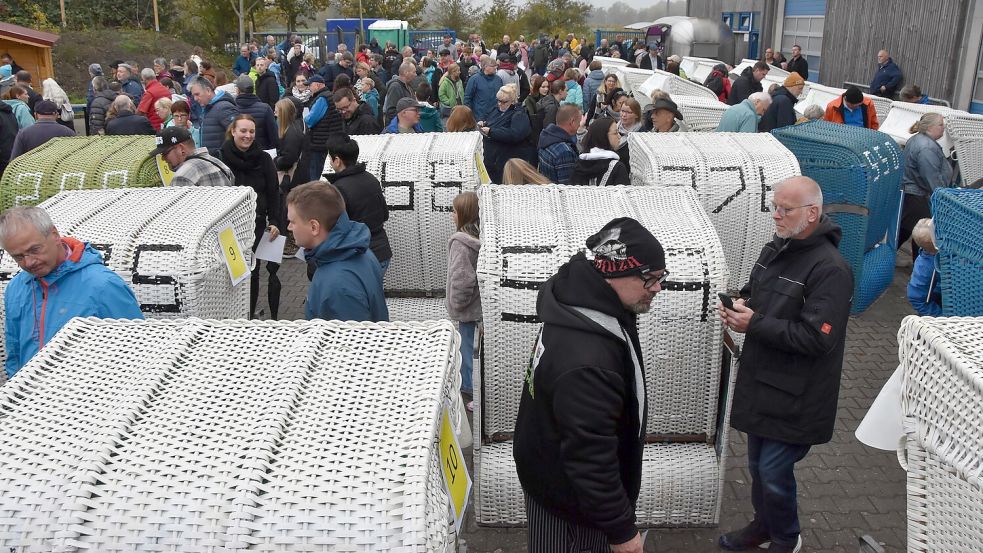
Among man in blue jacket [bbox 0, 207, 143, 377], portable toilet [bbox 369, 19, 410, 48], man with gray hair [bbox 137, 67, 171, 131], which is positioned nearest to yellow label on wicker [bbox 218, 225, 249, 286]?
man in blue jacket [bbox 0, 207, 143, 377]

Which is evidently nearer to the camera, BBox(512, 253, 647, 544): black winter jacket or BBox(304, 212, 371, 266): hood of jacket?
BBox(512, 253, 647, 544): black winter jacket

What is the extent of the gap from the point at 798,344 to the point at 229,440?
259cm

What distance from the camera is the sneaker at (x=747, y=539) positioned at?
426cm

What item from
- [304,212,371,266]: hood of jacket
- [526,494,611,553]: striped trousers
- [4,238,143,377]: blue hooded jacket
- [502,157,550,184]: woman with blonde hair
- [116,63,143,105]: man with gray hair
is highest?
[116,63,143,105]: man with gray hair

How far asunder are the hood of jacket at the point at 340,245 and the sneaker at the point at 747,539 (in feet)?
8.24

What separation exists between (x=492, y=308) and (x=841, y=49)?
22.4 m

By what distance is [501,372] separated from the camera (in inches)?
166

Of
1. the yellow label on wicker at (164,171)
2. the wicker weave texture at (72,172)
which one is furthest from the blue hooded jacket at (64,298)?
the yellow label on wicker at (164,171)

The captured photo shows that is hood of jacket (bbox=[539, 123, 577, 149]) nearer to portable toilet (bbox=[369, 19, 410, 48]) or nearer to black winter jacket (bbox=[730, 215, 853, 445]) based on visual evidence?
black winter jacket (bbox=[730, 215, 853, 445])

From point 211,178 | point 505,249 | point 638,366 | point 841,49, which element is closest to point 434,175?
point 211,178

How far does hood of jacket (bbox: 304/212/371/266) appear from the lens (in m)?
4.20

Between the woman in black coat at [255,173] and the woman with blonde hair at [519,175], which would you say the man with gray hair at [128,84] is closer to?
the woman in black coat at [255,173]

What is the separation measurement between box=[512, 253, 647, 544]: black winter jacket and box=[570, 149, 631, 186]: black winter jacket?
3833 mm

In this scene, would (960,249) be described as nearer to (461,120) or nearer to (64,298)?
(64,298)
